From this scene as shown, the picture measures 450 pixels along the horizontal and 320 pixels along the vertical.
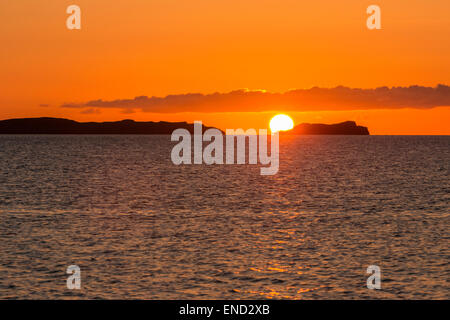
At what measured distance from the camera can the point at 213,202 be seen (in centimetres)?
5753

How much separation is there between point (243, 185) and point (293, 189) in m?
8.08

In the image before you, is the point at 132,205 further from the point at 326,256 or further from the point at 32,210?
the point at 326,256

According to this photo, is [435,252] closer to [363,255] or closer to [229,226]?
[363,255]

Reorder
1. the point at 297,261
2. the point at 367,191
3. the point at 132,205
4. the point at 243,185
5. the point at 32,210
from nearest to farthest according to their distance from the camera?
1. the point at 297,261
2. the point at 32,210
3. the point at 132,205
4. the point at 367,191
5. the point at 243,185

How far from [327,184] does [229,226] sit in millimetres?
39727

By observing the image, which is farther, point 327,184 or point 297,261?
point 327,184

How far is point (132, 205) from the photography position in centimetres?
5453

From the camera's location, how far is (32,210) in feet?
165

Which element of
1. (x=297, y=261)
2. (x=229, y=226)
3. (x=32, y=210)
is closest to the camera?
(x=297, y=261)

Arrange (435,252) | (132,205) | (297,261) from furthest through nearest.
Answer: (132,205) < (435,252) < (297,261)

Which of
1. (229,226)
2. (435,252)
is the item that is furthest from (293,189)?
(435,252)

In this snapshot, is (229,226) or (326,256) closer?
(326,256)
